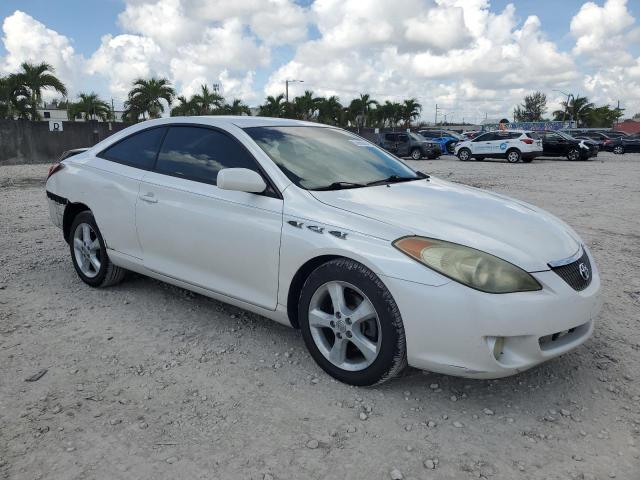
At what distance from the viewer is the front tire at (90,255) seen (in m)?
4.34

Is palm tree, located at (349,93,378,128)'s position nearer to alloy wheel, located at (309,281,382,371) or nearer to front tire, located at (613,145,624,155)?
front tire, located at (613,145,624,155)

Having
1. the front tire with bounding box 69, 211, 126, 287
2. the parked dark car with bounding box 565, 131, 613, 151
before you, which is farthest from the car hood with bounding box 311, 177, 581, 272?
the parked dark car with bounding box 565, 131, 613, 151

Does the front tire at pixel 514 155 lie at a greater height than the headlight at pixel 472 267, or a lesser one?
lesser

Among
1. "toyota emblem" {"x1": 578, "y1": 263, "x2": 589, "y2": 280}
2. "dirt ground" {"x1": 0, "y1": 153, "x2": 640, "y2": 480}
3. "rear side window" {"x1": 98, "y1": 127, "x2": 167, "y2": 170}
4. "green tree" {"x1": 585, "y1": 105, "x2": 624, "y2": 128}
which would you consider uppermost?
"green tree" {"x1": 585, "y1": 105, "x2": 624, "y2": 128}

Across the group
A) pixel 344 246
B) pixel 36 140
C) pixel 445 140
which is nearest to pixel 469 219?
pixel 344 246

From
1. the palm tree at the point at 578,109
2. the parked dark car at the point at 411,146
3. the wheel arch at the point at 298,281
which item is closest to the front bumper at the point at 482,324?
the wheel arch at the point at 298,281

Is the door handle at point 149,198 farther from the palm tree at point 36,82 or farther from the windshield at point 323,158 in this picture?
the palm tree at point 36,82

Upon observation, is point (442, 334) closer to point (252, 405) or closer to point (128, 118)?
point (252, 405)

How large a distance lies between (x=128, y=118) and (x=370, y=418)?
38.5 metres

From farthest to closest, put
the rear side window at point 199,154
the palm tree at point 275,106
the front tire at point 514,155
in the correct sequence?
the palm tree at point 275,106, the front tire at point 514,155, the rear side window at point 199,154

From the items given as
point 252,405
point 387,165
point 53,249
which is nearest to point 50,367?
point 252,405

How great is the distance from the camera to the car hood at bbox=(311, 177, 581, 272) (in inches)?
105

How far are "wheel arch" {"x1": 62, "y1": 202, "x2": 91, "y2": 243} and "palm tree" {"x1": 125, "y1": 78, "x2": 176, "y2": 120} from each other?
3407 cm

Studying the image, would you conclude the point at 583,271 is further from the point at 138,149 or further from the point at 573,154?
the point at 573,154
